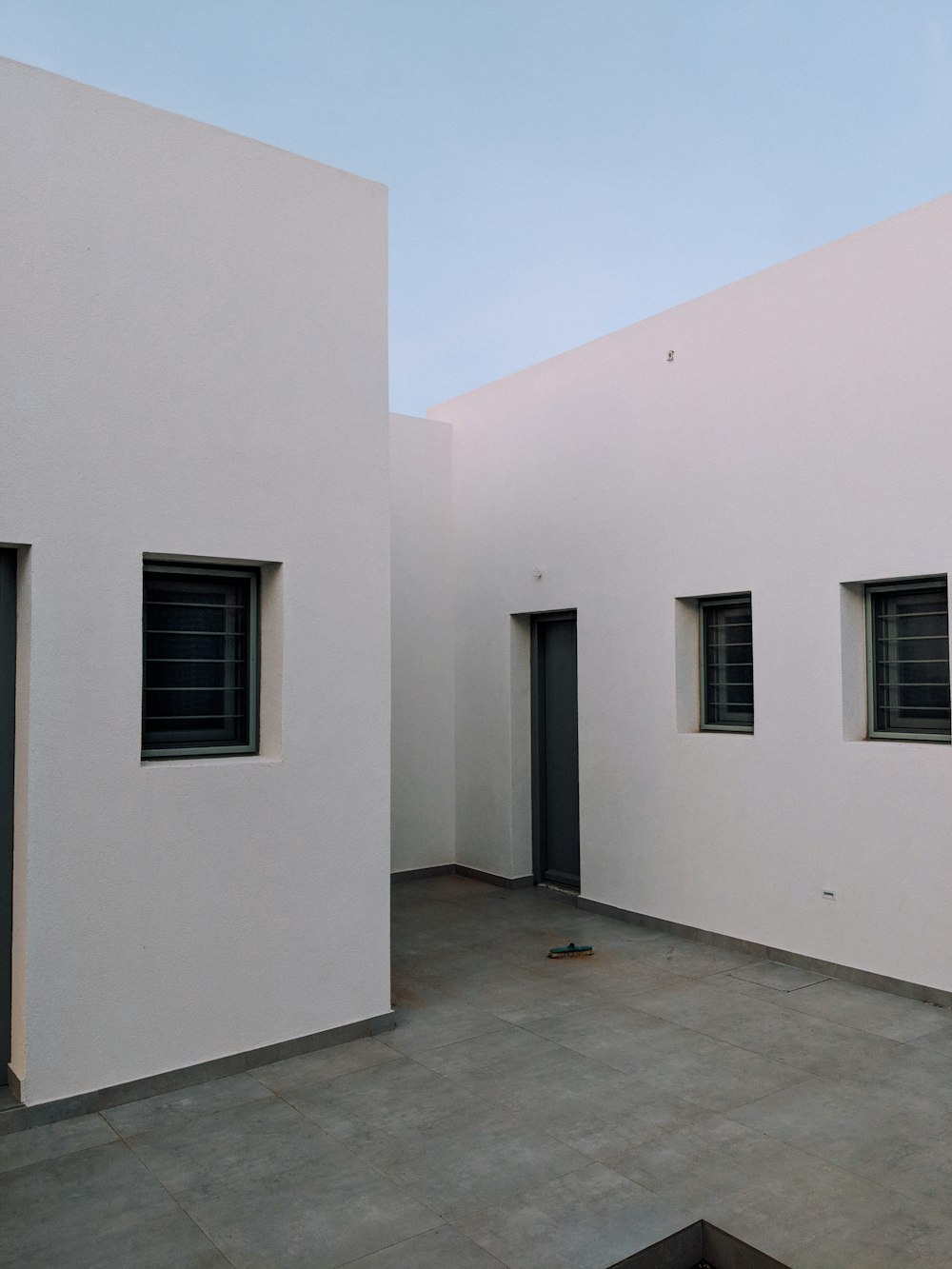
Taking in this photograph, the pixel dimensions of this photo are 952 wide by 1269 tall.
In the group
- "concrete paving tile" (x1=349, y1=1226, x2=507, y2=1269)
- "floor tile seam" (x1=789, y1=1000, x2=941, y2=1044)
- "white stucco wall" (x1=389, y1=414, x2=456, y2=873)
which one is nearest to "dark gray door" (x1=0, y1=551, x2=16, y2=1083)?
"concrete paving tile" (x1=349, y1=1226, x2=507, y2=1269)

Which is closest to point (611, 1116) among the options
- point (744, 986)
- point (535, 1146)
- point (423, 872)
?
point (535, 1146)

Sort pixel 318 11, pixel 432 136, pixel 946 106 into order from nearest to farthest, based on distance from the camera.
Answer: pixel 318 11
pixel 946 106
pixel 432 136

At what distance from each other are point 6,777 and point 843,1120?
3.35m

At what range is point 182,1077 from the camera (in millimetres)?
3883

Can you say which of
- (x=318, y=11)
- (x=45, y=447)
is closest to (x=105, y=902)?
(x=45, y=447)

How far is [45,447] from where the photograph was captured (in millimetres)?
3633

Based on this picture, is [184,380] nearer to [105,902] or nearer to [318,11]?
[105,902]

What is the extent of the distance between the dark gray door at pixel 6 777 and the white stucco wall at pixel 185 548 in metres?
0.07

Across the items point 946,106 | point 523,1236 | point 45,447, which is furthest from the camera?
point 946,106

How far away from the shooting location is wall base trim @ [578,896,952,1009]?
482cm

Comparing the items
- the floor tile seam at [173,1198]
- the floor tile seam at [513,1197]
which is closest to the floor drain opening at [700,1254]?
the floor tile seam at [513,1197]

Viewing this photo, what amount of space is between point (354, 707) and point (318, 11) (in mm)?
10564

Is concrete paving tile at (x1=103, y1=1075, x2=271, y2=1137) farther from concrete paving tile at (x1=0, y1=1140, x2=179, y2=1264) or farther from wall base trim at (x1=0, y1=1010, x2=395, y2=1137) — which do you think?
concrete paving tile at (x1=0, y1=1140, x2=179, y2=1264)

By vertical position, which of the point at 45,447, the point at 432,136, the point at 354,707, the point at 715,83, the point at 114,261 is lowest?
the point at 354,707
